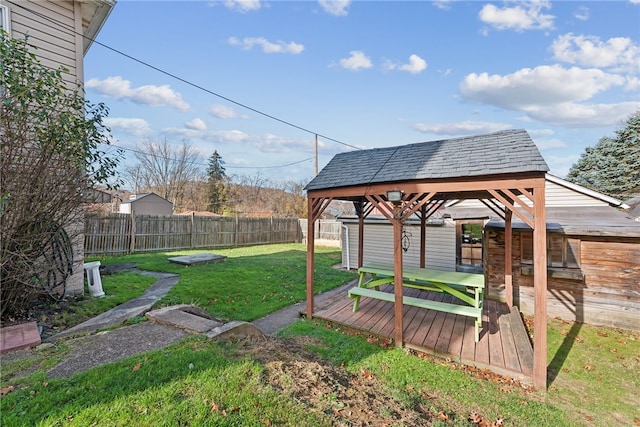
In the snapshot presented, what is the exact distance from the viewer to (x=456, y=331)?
188 inches

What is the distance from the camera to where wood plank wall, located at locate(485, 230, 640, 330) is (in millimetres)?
5516

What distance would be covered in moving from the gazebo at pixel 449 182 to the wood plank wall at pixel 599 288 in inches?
30.8

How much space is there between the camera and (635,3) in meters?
6.88

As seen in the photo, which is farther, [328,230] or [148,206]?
[148,206]

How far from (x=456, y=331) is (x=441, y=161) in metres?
2.89

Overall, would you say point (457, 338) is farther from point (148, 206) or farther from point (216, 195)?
point (216, 195)

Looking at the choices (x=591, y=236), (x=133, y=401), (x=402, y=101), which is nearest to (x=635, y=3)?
(x=591, y=236)

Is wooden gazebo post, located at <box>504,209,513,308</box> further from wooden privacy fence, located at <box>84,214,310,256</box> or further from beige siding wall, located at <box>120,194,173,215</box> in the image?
beige siding wall, located at <box>120,194,173,215</box>

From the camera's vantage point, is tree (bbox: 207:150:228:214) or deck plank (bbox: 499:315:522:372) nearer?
deck plank (bbox: 499:315:522:372)

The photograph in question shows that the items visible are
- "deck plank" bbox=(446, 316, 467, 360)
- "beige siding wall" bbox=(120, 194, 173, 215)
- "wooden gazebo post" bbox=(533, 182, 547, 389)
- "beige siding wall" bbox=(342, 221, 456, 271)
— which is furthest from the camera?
"beige siding wall" bbox=(120, 194, 173, 215)

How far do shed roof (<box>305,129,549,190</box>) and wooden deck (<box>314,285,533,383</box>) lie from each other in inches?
100

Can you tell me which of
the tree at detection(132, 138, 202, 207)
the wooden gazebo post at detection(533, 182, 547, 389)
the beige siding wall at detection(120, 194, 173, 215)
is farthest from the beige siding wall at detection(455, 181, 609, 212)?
the tree at detection(132, 138, 202, 207)

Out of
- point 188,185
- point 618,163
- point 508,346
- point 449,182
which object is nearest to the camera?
point 449,182

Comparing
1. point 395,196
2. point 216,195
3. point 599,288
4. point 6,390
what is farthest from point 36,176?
point 216,195
